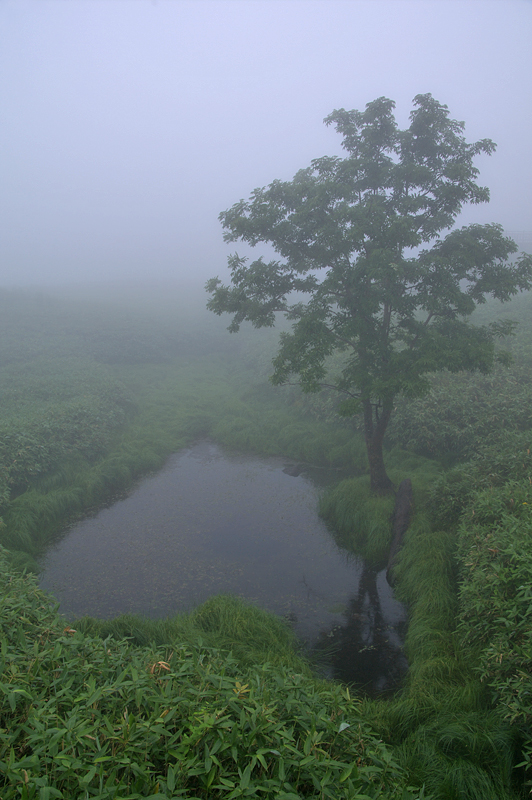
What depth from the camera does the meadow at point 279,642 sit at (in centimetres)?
320

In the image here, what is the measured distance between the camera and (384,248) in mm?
10125

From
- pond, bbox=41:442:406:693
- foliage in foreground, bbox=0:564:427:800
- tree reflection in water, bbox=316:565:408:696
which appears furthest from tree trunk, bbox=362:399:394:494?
A: foliage in foreground, bbox=0:564:427:800

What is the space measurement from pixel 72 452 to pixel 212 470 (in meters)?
4.75

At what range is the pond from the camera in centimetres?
841

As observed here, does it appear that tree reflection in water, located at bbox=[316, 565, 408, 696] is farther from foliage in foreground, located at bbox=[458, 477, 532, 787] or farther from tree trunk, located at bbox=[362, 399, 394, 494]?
tree trunk, located at bbox=[362, 399, 394, 494]

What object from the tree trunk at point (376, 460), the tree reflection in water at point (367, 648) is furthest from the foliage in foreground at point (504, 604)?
the tree trunk at point (376, 460)

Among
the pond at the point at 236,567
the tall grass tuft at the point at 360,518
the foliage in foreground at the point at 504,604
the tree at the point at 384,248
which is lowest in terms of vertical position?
the pond at the point at 236,567

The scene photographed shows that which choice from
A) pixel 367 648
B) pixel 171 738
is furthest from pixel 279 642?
pixel 171 738

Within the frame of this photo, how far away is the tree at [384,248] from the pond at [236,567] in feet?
12.7

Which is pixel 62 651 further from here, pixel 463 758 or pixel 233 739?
pixel 463 758

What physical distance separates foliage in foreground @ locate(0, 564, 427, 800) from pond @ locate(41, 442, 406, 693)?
12.7 feet

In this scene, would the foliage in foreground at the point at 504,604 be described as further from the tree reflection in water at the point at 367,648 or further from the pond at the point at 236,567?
the pond at the point at 236,567

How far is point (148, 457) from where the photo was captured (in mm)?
16422

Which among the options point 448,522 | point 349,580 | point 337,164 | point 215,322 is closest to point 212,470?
point 349,580
